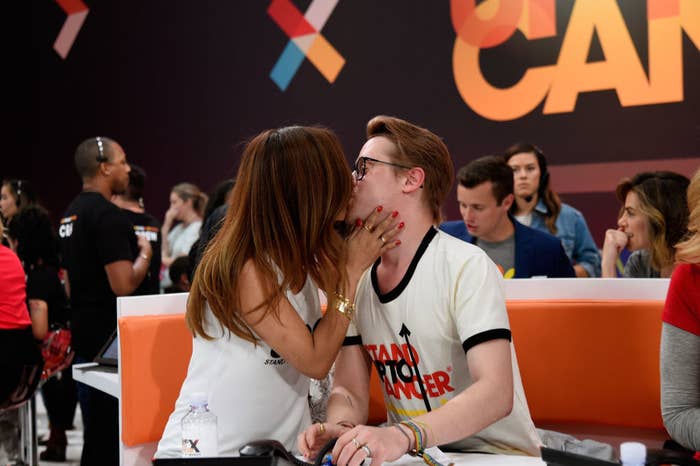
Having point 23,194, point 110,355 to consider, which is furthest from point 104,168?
point 23,194

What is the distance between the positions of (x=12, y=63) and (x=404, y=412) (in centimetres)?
787

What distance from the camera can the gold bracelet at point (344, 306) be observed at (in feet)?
6.68

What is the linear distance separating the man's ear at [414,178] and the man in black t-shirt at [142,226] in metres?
2.63

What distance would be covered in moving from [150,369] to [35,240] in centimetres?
238

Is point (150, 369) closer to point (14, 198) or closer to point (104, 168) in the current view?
point (104, 168)

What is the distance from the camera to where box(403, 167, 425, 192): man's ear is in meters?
2.14

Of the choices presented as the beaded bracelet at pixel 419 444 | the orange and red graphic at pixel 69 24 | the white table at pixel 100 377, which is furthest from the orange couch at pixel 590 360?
the orange and red graphic at pixel 69 24

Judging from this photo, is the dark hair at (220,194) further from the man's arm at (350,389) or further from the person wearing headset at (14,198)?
the man's arm at (350,389)

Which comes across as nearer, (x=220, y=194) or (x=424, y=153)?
(x=424, y=153)

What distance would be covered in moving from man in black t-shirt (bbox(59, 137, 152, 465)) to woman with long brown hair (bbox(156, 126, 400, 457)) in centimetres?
211

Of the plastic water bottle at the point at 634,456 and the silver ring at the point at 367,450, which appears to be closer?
the plastic water bottle at the point at 634,456

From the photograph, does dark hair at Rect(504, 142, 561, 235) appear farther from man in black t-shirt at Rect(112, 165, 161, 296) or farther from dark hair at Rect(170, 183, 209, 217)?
dark hair at Rect(170, 183, 209, 217)

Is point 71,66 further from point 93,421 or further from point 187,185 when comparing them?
point 93,421

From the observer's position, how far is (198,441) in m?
1.85
